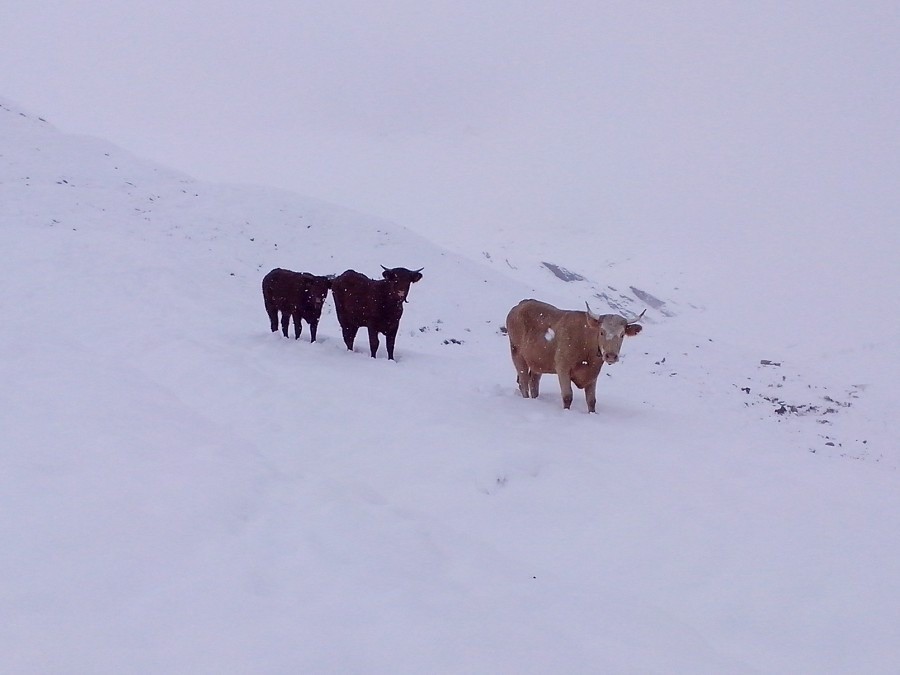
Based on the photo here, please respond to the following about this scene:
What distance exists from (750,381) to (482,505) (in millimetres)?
13251

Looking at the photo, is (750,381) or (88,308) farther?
(750,381)

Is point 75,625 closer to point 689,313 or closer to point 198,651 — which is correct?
point 198,651

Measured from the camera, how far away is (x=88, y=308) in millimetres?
11297

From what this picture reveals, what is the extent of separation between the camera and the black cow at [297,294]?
1179cm

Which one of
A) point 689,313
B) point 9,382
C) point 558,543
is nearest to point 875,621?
point 558,543

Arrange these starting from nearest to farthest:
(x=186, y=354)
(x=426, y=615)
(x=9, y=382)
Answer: (x=426, y=615) < (x=9, y=382) < (x=186, y=354)

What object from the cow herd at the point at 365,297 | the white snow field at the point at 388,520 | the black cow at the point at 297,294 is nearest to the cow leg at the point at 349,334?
the cow herd at the point at 365,297

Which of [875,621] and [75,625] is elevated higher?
[875,621]

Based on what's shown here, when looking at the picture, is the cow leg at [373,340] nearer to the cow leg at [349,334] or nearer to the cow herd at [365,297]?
the cow herd at [365,297]

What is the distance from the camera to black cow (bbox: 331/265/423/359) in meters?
11.3

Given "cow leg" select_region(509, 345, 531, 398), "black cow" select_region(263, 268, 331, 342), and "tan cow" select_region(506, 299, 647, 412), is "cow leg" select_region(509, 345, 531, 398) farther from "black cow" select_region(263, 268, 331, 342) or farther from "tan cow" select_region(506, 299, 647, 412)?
"black cow" select_region(263, 268, 331, 342)

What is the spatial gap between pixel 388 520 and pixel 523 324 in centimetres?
535

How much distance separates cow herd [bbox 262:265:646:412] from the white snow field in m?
0.63

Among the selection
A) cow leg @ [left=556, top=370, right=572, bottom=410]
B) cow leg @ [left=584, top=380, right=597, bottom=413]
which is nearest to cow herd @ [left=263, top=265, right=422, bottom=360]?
cow leg @ [left=556, top=370, right=572, bottom=410]
